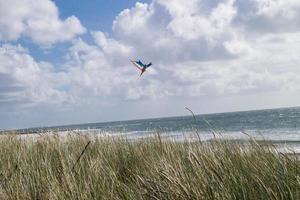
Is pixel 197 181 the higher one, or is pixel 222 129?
pixel 222 129

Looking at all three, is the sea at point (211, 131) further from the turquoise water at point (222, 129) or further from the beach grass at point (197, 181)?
the beach grass at point (197, 181)

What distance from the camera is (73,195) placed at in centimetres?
430

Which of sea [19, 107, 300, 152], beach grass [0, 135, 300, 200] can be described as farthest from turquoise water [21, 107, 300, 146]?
beach grass [0, 135, 300, 200]

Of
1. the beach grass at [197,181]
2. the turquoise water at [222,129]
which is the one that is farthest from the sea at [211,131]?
the beach grass at [197,181]

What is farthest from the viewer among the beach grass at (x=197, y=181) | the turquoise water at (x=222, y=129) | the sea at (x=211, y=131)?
the turquoise water at (x=222, y=129)

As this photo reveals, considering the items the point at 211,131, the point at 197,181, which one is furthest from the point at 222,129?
the point at 197,181

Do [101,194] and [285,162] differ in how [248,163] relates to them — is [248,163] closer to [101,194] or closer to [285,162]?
[285,162]

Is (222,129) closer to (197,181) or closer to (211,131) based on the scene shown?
(211,131)

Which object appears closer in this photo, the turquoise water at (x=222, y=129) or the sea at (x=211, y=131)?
the sea at (x=211, y=131)

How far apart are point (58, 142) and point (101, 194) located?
4577 millimetres

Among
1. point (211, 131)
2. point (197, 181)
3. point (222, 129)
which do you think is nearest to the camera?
point (197, 181)

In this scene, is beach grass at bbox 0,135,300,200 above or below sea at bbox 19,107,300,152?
below

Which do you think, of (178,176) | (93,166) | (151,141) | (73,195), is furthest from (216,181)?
(151,141)

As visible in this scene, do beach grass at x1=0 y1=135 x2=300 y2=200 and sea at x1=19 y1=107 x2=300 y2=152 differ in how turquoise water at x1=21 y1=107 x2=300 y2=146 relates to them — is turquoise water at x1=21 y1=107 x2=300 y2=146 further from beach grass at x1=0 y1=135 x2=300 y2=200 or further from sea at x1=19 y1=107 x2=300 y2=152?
beach grass at x1=0 y1=135 x2=300 y2=200
